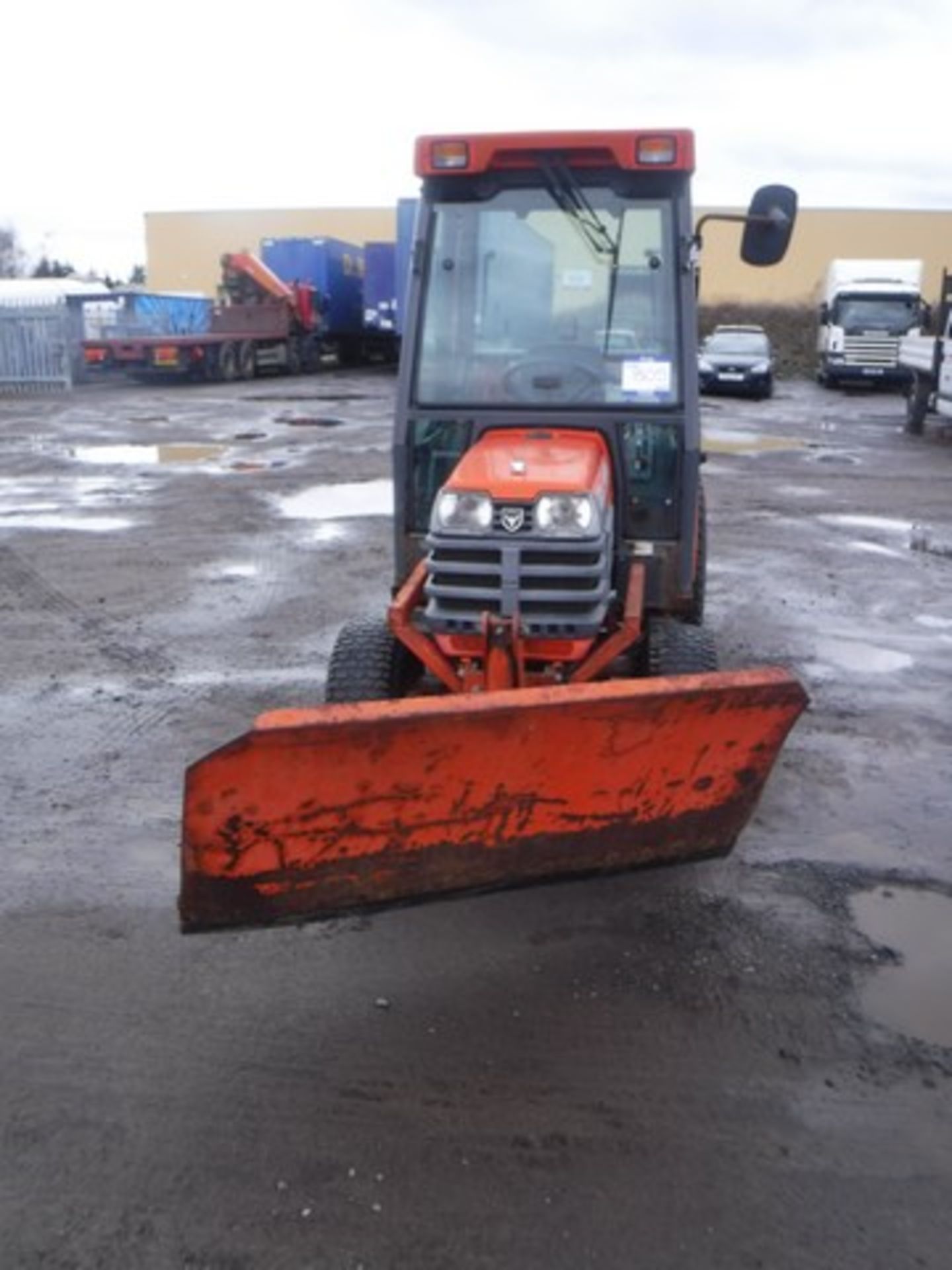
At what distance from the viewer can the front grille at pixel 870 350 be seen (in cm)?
2825

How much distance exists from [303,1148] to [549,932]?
50.6 inches

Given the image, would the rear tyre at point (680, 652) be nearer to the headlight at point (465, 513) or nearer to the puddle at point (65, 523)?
the headlight at point (465, 513)

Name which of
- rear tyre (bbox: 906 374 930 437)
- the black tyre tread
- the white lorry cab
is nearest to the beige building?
the white lorry cab

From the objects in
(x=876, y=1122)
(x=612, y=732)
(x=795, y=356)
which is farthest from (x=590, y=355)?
(x=795, y=356)

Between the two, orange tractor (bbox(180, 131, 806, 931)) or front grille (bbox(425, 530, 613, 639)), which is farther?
front grille (bbox(425, 530, 613, 639))

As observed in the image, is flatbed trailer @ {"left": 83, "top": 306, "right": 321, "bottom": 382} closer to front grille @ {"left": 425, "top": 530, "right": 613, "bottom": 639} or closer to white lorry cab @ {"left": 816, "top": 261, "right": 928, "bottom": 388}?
white lorry cab @ {"left": 816, "top": 261, "right": 928, "bottom": 388}

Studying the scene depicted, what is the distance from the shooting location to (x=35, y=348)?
27500 millimetres

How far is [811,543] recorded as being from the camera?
426 inches

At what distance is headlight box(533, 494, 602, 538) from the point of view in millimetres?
4371

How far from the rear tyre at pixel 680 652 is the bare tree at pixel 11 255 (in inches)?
3158

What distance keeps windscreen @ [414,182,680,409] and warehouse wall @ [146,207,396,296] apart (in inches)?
2124

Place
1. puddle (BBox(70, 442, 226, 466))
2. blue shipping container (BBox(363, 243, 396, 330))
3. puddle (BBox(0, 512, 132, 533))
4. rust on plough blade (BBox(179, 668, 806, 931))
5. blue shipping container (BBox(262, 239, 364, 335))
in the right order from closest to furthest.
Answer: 1. rust on plough blade (BBox(179, 668, 806, 931))
2. puddle (BBox(0, 512, 132, 533))
3. puddle (BBox(70, 442, 226, 466))
4. blue shipping container (BBox(363, 243, 396, 330))
5. blue shipping container (BBox(262, 239, 364, 335))

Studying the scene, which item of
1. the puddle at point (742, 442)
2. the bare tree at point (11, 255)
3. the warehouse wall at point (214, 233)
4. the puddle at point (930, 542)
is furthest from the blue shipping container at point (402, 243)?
the bare tree at point (11, 255)

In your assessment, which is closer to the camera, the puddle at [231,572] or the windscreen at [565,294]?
the windscreen at [565,294]
